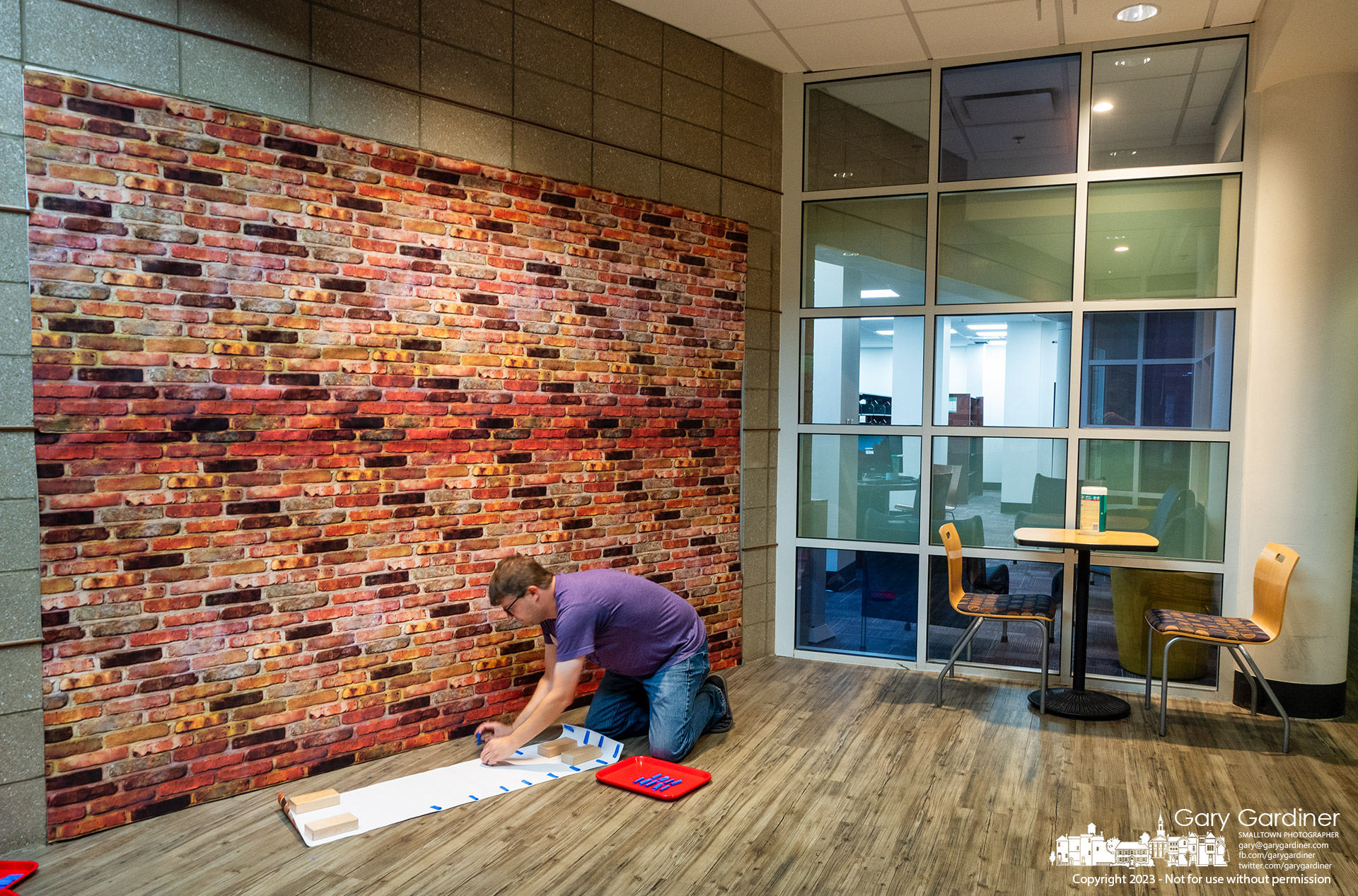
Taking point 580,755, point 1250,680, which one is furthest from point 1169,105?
point 580,755

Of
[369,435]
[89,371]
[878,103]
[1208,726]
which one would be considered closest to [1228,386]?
[1208,726]

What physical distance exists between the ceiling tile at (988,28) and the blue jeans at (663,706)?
345 centimetres

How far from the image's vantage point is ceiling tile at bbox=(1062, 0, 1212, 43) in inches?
170

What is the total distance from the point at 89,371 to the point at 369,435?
1019 mm

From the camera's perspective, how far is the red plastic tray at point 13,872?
2.71m

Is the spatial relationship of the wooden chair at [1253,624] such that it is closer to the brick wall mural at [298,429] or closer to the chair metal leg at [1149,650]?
the chair metal leg at [1149,650]

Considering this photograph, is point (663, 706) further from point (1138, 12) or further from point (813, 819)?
point (1138, 12)

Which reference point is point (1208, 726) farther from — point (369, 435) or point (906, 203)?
point (369, 435)

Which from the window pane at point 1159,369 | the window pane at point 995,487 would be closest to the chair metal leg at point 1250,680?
the window pane at point 995,487

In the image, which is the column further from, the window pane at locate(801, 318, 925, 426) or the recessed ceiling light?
the window pane at locate(801, 318, 925, 426)

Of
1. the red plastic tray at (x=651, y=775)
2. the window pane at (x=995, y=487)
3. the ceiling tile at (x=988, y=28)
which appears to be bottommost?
the red plastic tray at (x=651, y=775)

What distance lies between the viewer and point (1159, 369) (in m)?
4.78

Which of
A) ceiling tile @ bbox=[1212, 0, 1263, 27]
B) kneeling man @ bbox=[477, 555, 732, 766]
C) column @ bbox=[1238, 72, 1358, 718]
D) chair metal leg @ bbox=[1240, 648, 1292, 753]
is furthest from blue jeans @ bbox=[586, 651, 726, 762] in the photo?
ceiling tile @ bbox=[1212, 0, 1263, 27]

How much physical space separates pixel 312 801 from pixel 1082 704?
3607 mm
